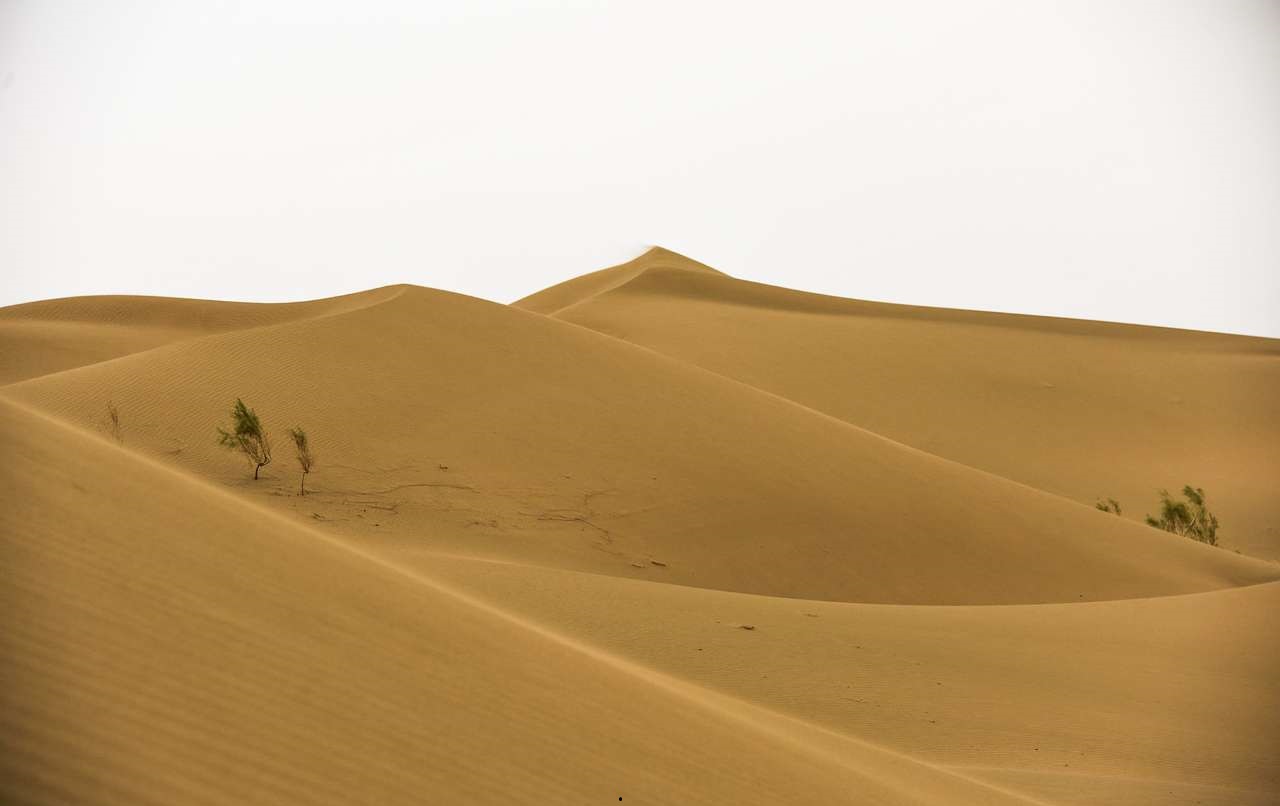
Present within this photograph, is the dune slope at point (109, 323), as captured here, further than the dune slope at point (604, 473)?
Yes

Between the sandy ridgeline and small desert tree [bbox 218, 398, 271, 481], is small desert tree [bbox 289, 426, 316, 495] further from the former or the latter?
small desert tree [bbox 218, 398, 271, 481]

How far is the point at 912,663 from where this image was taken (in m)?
10.9

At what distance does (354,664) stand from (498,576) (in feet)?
22.2

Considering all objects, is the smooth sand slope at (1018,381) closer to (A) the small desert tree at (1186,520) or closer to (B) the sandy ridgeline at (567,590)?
(B) the sandy ridgeline at (567,590)

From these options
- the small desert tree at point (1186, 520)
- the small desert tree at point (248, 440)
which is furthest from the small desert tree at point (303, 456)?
the small desert tree at point (1186, 520)

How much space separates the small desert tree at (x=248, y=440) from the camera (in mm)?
16125

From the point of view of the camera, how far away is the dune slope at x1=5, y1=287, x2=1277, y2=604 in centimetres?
1625

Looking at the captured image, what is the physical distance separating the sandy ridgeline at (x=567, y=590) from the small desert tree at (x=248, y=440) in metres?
0.29

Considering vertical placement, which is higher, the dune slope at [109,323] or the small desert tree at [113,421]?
the dune slope at [109,323]

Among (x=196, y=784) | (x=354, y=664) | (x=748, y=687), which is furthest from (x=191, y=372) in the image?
(x=196, y=784)

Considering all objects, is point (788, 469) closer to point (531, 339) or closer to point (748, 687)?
point (531, 339)

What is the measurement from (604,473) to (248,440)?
5.36 metres

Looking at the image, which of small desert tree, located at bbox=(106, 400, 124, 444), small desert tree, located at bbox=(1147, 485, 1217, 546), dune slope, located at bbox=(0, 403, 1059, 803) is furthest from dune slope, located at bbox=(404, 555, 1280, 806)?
small desert tree, located at bbox=(1147, 485, 1217, 546)

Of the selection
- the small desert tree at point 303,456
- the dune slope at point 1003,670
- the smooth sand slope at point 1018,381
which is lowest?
the dune slope at point 1003,670
